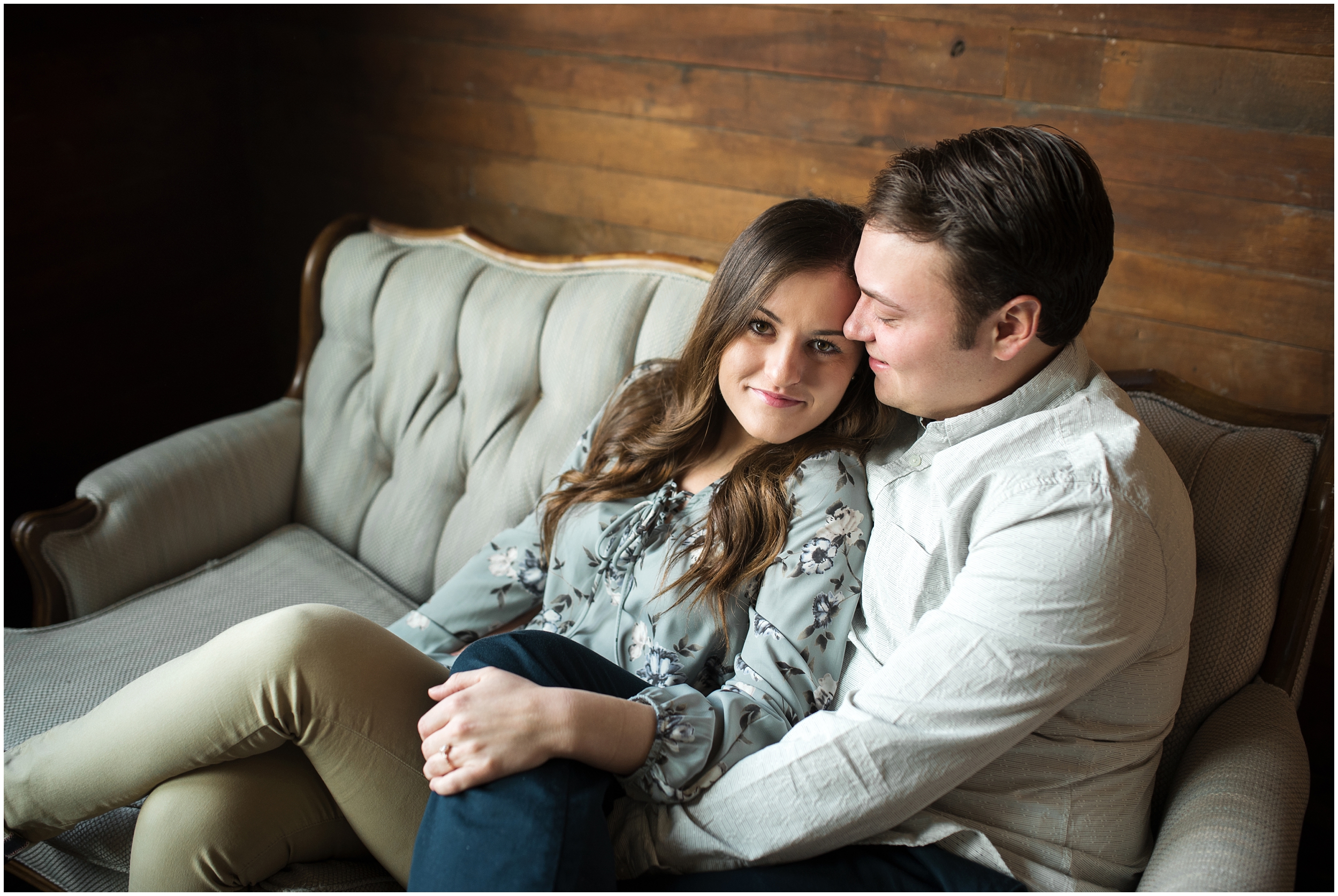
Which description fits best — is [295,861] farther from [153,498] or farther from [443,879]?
[153,498]

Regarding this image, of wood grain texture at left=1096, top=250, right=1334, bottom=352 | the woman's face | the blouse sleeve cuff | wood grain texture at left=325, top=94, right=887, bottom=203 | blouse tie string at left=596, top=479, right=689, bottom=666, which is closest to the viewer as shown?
the blouse sleeve cuff

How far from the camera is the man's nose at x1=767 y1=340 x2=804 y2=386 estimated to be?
3.98 ft

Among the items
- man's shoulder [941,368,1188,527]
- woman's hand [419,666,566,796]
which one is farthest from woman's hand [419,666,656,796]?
man's shoulder [941,368,1188,527]

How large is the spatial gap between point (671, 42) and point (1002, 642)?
1.43 meters

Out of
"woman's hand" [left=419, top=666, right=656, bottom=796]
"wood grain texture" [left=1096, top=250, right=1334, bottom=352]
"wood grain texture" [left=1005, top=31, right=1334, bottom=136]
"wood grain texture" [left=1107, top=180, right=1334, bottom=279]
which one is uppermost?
"wood grain texture" [left=1005, top=31, right=1334, bottom=136]

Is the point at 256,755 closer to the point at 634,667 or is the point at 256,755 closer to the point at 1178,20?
the point at 634,667

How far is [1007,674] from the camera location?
0.95m

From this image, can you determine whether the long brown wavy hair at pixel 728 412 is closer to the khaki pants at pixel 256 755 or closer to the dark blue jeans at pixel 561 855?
the dark blue jeans at pixel 561 855

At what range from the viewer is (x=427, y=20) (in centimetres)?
221

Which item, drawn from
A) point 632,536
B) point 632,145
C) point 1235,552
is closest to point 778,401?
point 632,536

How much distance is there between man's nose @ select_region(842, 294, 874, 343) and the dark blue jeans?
0.54 meters

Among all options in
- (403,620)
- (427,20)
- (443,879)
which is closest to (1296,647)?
(443,879)

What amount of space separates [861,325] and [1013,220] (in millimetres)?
223

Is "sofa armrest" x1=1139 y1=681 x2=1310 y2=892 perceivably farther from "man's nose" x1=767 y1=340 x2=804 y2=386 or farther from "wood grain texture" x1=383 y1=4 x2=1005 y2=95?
"wood grain texture" x1=383 y1=4 x2=1005 y2=95
